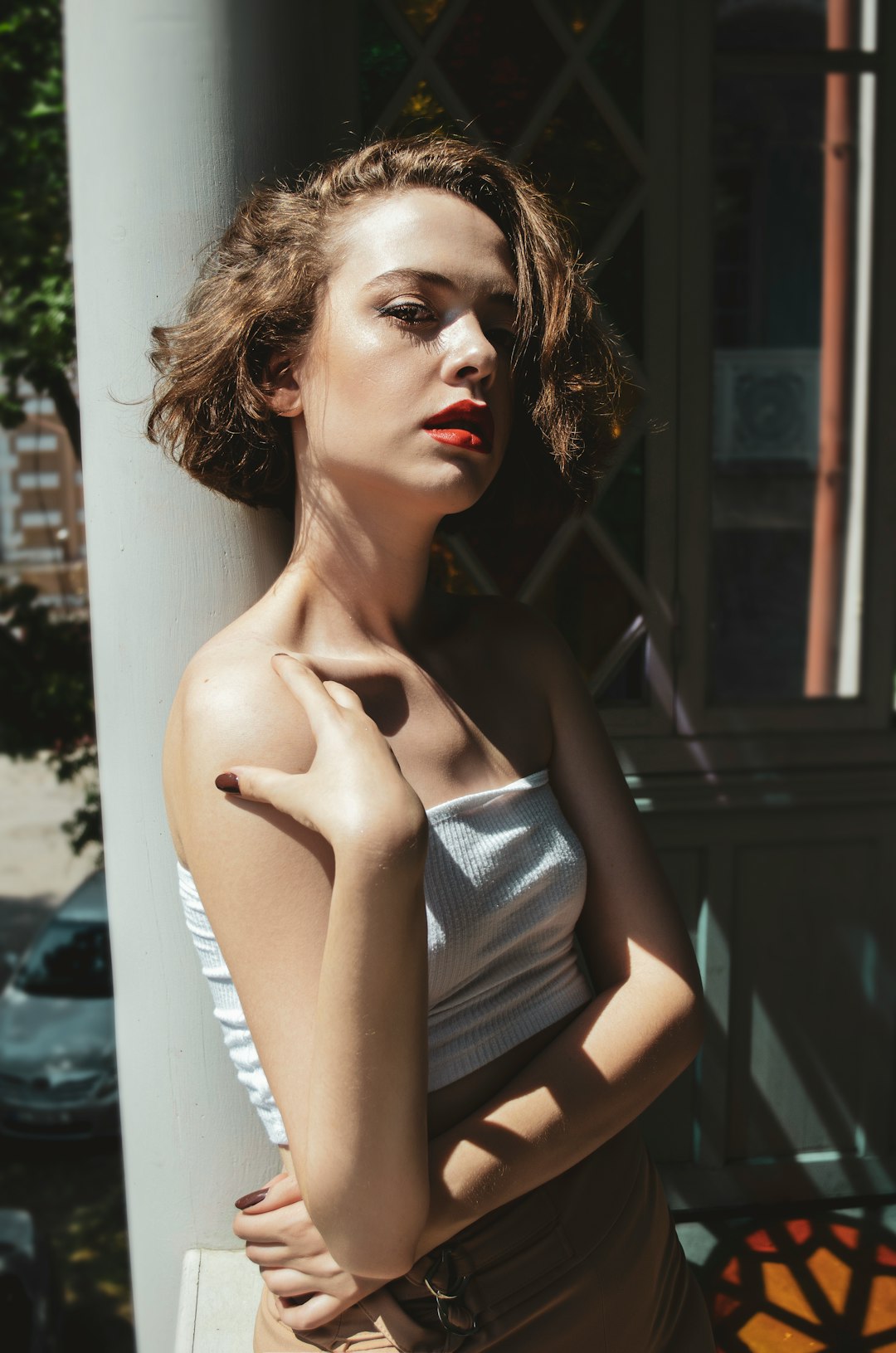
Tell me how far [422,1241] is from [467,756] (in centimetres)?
53

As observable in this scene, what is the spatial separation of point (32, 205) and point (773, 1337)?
4.50 m

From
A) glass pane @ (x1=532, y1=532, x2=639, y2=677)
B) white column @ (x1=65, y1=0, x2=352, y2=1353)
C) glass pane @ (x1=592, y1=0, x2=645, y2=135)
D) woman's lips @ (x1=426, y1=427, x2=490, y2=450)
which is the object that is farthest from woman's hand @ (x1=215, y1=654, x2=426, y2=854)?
glass pane @ (x1=592, y1=0, x2=645, y2=135)

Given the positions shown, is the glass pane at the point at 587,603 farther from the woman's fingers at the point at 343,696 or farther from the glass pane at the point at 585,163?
the woman's fingers at the point at 343,696

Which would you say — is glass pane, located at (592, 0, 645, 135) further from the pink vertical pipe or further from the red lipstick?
the red lipstick

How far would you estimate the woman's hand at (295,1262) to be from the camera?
1.20 m

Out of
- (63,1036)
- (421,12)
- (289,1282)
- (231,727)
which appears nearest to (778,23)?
(421,12)

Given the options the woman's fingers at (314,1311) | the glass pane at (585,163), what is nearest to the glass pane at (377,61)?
the glass pane at (585,163)

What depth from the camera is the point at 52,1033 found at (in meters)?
5.67

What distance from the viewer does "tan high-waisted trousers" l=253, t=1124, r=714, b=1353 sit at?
122 centimetres

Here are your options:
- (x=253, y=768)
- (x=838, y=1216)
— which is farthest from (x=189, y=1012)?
(x=838, y=1216)

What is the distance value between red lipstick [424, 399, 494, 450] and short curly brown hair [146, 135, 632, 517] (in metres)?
0.17

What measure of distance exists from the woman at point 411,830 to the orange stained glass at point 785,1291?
1.38m

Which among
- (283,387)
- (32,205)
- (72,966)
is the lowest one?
(72,966)

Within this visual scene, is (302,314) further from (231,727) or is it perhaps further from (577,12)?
(577,12)
